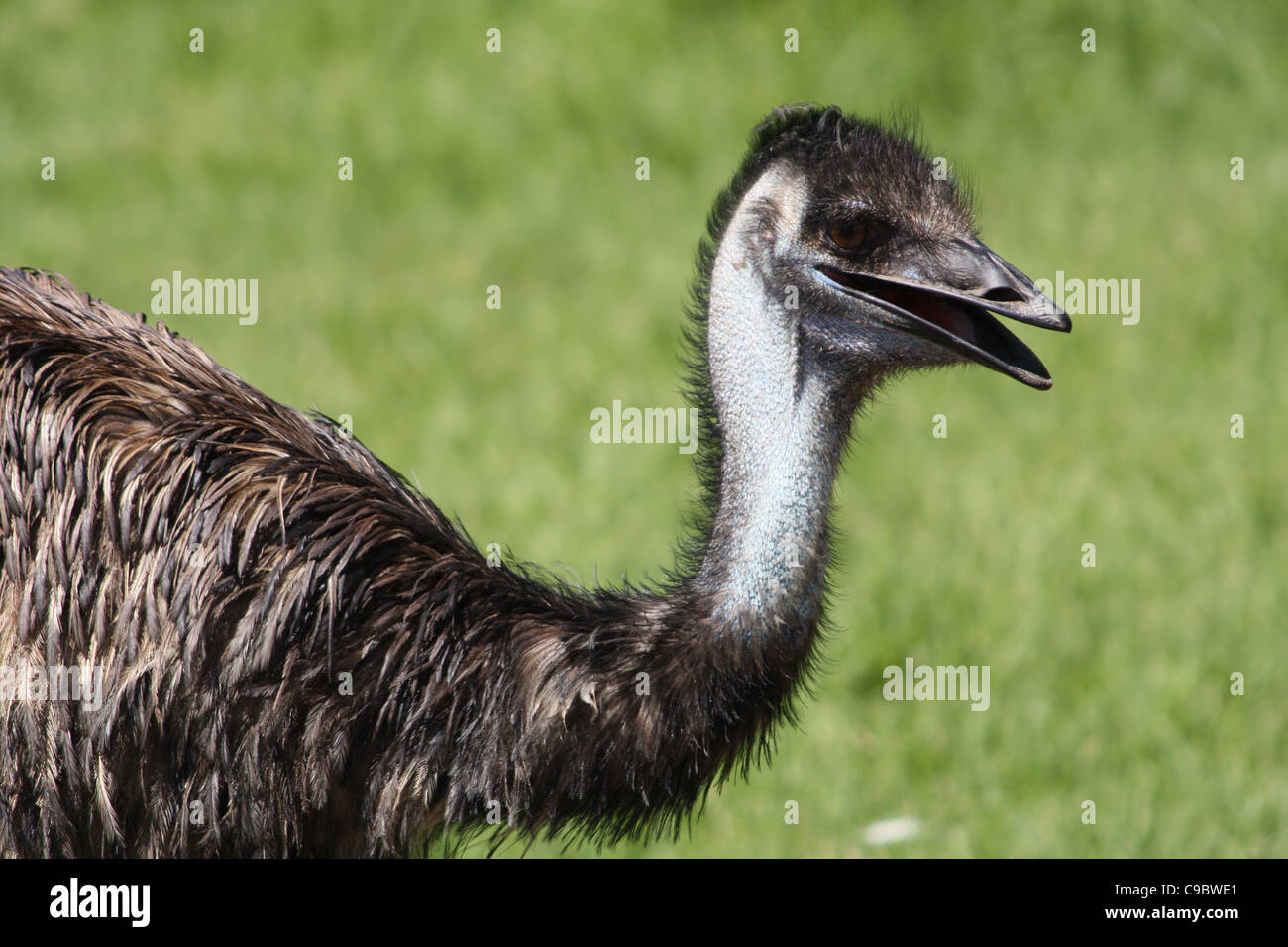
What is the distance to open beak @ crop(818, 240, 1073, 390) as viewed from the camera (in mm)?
3486

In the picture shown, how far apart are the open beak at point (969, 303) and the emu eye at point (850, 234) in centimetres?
7

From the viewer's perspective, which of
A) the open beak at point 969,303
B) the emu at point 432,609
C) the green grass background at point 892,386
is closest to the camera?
the open beak at point 969,303

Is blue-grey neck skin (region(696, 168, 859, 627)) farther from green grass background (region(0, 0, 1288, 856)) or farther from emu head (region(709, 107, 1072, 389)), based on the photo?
green grass background (region(0, 0, 1288, 856))

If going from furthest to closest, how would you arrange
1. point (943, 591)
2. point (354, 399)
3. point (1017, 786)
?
point (354, 399), point (943, 591), point (1017, 786)

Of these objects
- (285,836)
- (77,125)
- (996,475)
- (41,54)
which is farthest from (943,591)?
(41,54)

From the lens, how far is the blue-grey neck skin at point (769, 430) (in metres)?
3.55

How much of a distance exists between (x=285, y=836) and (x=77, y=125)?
317 inches

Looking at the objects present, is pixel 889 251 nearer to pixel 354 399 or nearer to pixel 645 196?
pixel 354 399

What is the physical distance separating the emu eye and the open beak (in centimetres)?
7

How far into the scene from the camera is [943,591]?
6.40 metres

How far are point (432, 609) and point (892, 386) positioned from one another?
4325mm

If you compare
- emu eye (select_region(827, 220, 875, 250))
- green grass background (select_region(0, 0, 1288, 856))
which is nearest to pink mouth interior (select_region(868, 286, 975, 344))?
emu eye (select_region(827, 220, 875, 250))

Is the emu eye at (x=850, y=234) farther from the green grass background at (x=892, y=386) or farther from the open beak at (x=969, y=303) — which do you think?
the green grass background at (x=892, y=386)

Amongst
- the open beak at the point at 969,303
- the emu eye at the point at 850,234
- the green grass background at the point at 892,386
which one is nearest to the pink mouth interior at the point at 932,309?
the open beak at the point at 969,303
